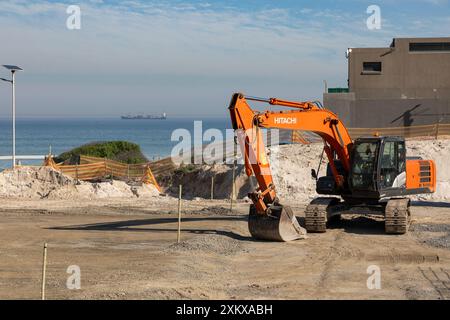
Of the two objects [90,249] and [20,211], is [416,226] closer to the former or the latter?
[90,249]

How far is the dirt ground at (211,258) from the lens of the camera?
45.0ft

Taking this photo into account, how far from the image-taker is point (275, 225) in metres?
19.1

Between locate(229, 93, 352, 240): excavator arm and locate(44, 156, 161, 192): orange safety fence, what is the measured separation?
17.3 meters

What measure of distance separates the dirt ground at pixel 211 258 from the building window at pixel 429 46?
28.6 meters

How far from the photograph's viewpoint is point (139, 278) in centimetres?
1448

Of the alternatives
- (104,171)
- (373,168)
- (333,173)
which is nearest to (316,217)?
(333,173)

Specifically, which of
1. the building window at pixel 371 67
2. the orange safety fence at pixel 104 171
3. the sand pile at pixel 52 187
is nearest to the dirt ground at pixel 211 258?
the sand pile at pixel 52 187

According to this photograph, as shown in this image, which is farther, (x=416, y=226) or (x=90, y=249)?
(x=416, y=226)

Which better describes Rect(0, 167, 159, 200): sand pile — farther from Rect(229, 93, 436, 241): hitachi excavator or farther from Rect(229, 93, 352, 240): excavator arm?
Rect(229, 93, 352, 240): excavator arm

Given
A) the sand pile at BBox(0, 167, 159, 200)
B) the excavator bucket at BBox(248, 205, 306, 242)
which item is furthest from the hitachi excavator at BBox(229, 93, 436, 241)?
the sand pile at BBox(0, 167, 159, 200)

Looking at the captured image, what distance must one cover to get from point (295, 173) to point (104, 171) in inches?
467

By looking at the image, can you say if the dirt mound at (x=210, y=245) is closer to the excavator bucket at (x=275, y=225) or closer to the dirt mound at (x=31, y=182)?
the excavator bucket at (x=275, y=225)
